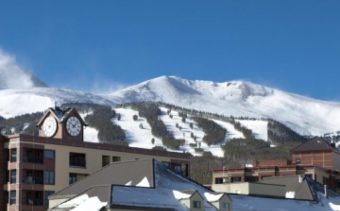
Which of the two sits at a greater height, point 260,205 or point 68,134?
point 68,134

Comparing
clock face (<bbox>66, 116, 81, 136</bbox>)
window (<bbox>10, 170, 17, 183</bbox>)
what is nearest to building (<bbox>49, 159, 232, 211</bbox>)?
window (<bbox>10, 170, 17, 183</bbox>)

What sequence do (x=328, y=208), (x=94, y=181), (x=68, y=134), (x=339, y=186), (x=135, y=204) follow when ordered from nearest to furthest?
1. (x=135, y=204)
2. (x=94, y=181)
3. (x=328, y=208)
4. (x=68, y=134)
5. (x=339, y=186)

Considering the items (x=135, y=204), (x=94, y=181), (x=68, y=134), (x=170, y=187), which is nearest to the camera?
(x=135, y=204)

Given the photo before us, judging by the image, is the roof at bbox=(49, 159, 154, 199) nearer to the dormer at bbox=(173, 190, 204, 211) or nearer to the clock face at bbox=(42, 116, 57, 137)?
the dormer at bbox=(173, 190, 204, 211)

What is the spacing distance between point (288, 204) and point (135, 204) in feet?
66.7

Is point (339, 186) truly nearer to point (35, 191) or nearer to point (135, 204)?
point (35, 191)

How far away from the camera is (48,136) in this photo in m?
110

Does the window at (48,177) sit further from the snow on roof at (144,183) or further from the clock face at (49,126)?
the snow on roof at (144,183)

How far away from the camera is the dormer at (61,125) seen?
4299 inches

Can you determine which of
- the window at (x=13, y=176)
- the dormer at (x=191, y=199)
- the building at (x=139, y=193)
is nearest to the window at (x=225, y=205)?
the building at (x=139, y=193)

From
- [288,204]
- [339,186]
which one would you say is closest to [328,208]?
[288,204]

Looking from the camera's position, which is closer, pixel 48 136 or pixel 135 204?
pixel 135 204

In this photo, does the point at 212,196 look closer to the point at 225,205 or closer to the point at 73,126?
the point at 225,205

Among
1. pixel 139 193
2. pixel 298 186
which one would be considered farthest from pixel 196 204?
pixel 298 186
